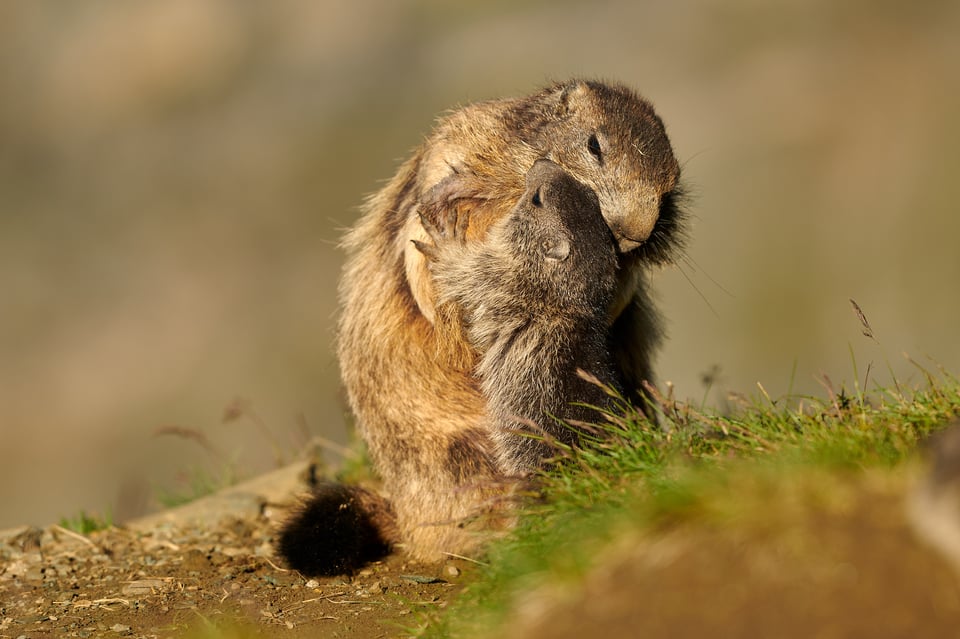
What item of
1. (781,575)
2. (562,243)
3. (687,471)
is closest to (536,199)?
(562,243)

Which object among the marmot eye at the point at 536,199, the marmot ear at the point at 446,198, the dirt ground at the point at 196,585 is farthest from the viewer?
the marmot ear at the point at 446,198

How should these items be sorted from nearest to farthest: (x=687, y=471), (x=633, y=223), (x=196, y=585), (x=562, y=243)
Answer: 1. (x=687, y=471)
2. (x=562, y=243)
3. (x=633, y=223)
4. (x=196, y=585)

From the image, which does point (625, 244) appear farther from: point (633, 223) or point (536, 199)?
point (536, 199)

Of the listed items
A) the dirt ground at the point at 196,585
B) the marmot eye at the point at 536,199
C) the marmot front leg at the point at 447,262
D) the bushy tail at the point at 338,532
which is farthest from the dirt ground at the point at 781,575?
the marmot eye at the point at 536,199

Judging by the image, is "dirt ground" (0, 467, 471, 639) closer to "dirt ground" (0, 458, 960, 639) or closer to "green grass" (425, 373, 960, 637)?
"dirt ground" (0, 458, 960, 639)

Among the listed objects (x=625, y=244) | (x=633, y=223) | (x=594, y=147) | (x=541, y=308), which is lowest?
(x=541, y=308)

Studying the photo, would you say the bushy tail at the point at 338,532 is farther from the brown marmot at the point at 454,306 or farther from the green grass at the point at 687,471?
the green grass at the point at 687,471

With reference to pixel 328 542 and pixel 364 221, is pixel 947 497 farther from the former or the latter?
pixel 364 221

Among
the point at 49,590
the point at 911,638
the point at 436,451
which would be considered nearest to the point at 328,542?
the point at 436,451
